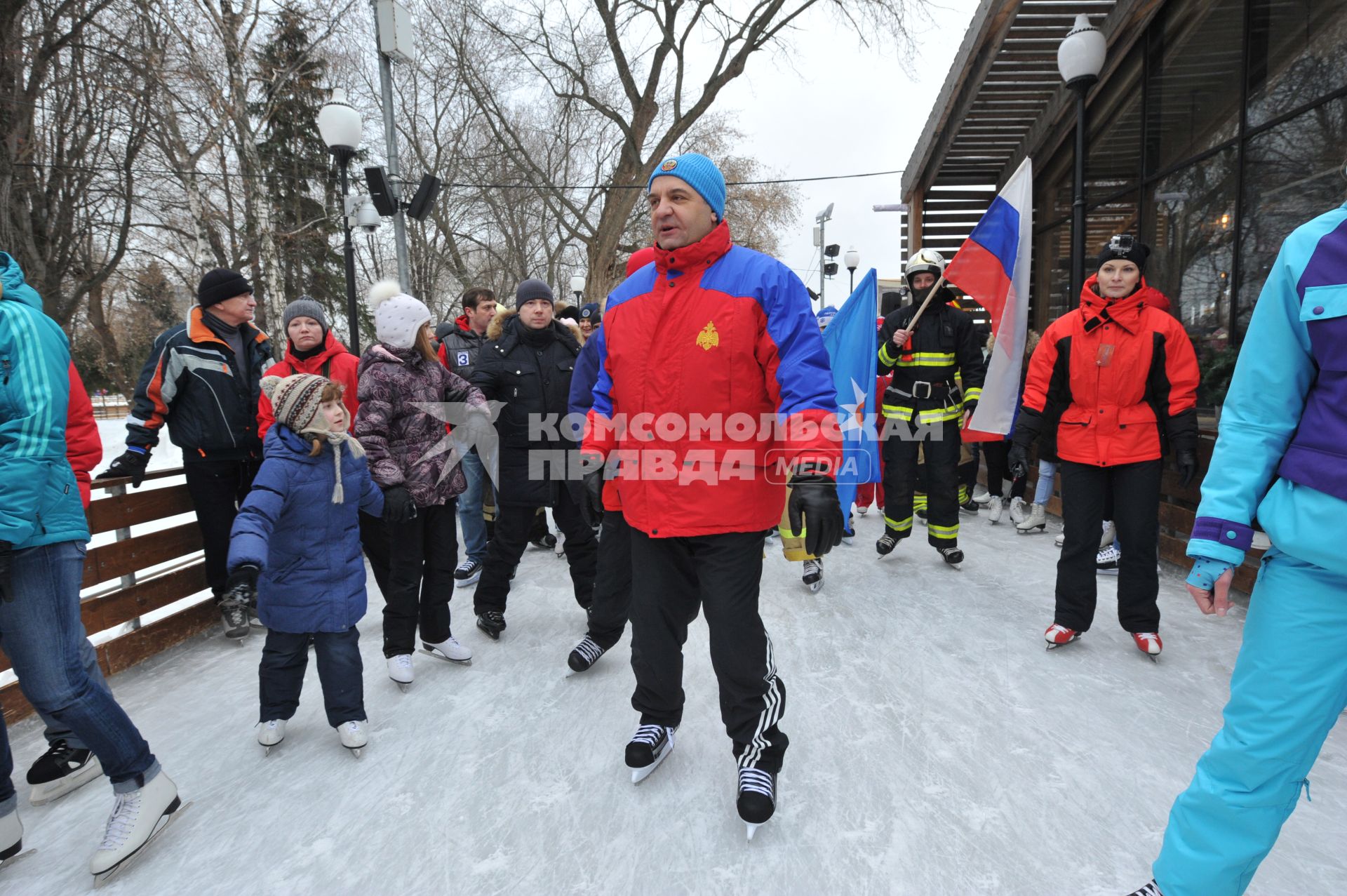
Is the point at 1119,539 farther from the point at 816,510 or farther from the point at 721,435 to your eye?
the point at 721,435

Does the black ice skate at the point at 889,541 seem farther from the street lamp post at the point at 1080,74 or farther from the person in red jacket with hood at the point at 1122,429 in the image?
the street lamp post at the point at 1080,74

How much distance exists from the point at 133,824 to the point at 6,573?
836 mm

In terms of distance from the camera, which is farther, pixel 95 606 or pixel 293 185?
pixel 293 185

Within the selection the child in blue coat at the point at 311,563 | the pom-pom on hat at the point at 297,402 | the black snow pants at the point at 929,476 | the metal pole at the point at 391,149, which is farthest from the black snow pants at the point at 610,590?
the metal pole at the point at 391,149

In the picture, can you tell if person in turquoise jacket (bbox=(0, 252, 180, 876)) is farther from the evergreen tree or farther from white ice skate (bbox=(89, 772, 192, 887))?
the evergreen tree

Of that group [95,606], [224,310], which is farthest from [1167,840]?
[224,310]

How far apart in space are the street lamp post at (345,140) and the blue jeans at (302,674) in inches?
172

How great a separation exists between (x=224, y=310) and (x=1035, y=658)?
15.5 ft

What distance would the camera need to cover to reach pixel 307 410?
2.67 m

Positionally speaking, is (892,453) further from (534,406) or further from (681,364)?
(681,364)

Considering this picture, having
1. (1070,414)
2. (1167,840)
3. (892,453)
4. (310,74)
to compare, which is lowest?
(1167,840)

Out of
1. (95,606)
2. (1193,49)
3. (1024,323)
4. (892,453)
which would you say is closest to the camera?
(95,606)

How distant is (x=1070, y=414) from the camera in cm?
359

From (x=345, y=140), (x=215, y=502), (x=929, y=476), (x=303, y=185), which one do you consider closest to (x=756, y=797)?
(x=929, y=476)
